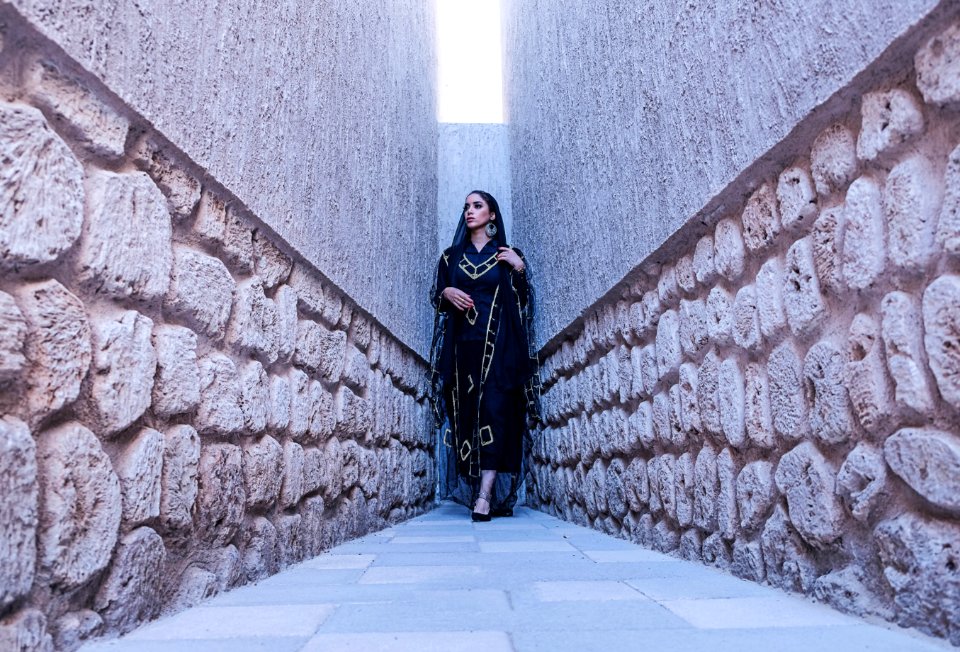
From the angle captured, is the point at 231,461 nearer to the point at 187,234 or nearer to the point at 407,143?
the point at 187,234

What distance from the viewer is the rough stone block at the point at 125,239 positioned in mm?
1167

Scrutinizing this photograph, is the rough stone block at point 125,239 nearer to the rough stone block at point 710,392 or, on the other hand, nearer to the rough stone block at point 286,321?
the rough stone block at point 286,321

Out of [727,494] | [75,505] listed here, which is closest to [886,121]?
[727,494]

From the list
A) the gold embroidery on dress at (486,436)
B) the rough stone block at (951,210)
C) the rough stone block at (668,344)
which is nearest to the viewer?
the rough stone block at (951,210)

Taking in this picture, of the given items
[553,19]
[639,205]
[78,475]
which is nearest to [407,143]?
[553,19]

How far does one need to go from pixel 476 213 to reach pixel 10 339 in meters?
3.49

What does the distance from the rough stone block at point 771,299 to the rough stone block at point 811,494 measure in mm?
257

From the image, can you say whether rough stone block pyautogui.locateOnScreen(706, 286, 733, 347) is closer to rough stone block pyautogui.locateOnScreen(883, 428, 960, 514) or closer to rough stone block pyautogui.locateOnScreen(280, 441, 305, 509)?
rough stone block pyautogui.locateOnScreen(883, 428, 960, 514)

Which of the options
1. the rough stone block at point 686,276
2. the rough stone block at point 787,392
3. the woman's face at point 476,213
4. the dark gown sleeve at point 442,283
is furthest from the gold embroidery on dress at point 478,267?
the rough stone block at point 787,392

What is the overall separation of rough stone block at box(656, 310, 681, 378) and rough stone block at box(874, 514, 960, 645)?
1.01 metres

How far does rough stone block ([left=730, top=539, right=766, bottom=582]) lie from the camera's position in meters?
1.65

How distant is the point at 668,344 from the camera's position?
7.32 feet

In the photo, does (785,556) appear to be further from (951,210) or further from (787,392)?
(951,210)

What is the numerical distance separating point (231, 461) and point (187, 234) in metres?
0.52
